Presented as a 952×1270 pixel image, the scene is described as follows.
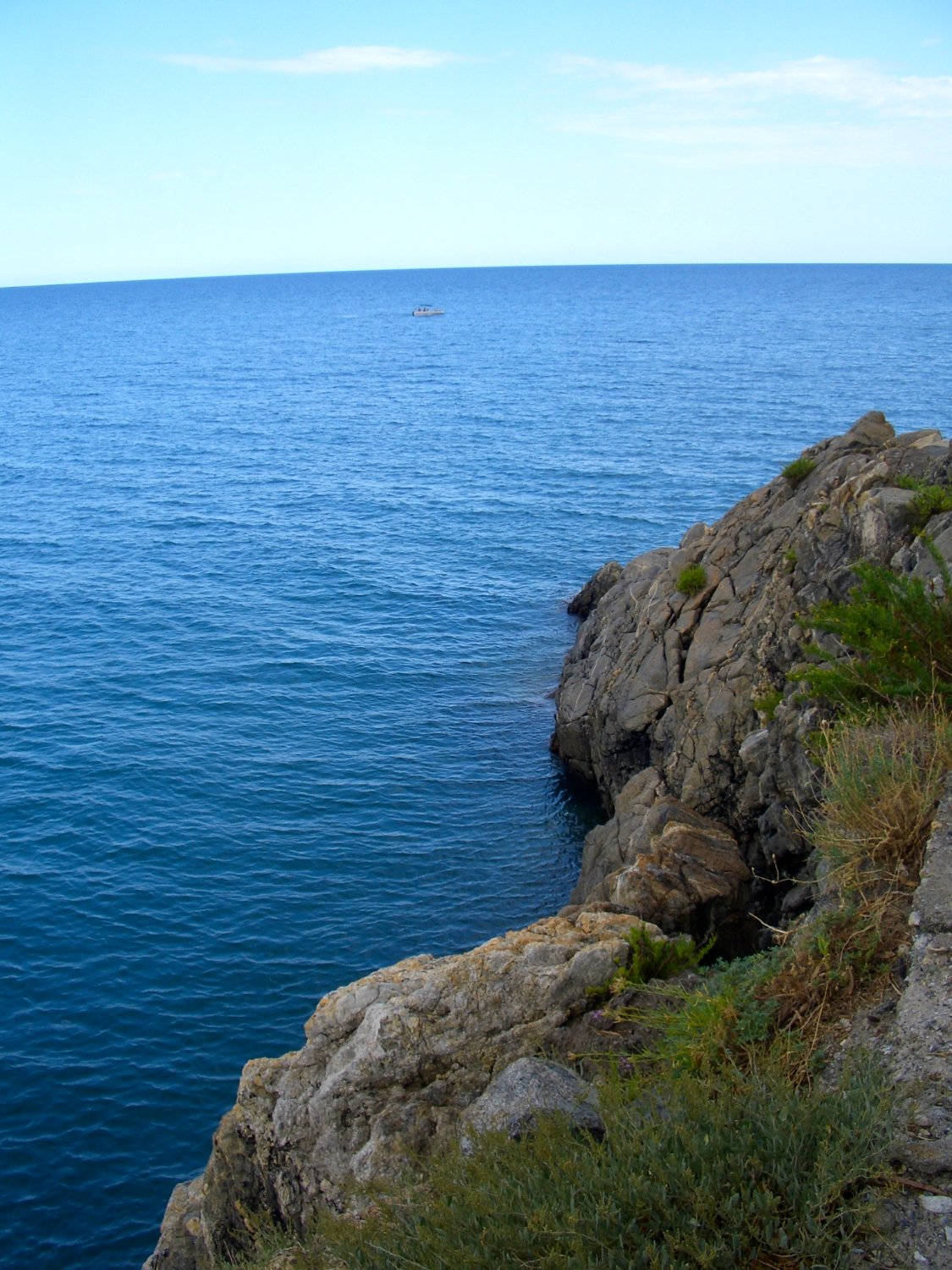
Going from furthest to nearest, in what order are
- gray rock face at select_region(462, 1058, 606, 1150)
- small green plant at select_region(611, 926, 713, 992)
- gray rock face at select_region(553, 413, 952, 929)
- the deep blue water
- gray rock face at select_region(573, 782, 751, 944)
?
the deep blue water, gray rock face at select_region(553, 413, 952, 929), gray rock face at select_region(573, 782, 751, 944), small green plant at select_region(611, 926, 713, 992), gray rock face at select_region(462, 1058, 606, 1150)

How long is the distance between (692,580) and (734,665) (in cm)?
494

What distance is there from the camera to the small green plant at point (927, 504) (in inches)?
800

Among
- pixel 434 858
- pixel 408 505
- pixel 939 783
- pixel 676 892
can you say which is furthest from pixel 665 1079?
pixel 408 505

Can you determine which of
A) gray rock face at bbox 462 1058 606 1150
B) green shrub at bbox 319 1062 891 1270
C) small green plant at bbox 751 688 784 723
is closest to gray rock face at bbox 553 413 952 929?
small green plant at bbox 751 688 784 723

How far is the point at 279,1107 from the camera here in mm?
13617

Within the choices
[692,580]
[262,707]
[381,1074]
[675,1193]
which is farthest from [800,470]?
[675,1193]

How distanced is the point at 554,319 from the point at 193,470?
131176 millimetres

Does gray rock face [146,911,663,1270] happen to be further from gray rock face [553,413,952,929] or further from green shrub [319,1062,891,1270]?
green shrub [319,1062,891,1270]

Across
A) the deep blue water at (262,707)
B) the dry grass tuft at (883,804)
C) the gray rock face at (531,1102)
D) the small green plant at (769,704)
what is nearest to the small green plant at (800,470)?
the small green plant at (769,704)

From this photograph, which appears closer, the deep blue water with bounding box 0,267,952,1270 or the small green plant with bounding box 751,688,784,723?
the deep blue water with bounding box 0,267,952,1270

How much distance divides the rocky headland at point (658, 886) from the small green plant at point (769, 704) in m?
0.06

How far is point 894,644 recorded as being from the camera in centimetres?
1404

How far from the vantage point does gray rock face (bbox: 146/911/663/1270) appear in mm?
12445

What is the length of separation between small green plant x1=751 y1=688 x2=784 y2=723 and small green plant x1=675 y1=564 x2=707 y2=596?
7.42m
